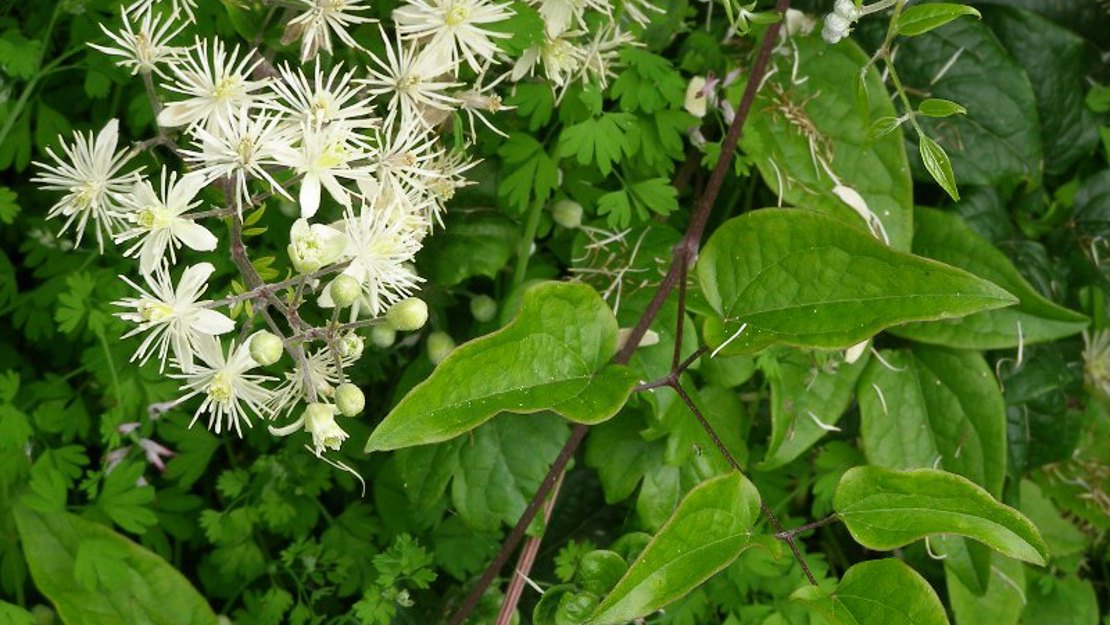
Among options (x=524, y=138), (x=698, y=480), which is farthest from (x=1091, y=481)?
(x=524, y=138)

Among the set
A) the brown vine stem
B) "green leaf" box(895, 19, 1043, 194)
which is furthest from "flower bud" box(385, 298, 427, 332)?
"green leaf" box(895, 19, 1043, 194)

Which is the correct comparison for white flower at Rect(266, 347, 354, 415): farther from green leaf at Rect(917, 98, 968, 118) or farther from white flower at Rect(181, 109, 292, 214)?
green leaf at Rect(917, 98, 968, 118)

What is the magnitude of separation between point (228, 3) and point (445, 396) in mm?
358

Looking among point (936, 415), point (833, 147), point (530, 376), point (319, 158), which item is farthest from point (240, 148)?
point (936, 415)

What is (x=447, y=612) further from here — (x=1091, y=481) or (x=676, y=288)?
(x=1091, y=481)

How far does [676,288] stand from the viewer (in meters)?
Answer: 1.09

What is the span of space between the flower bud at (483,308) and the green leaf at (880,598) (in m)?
0.40

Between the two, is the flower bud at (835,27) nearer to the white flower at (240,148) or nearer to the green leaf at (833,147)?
the green leaf at (833,147)

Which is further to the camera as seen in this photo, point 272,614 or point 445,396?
point 272,614

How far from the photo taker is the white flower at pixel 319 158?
2.63 feet

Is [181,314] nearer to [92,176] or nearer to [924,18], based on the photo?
[92,176]

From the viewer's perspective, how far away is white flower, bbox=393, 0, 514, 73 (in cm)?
89

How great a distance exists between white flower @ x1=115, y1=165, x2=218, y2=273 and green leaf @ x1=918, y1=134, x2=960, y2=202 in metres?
0.51

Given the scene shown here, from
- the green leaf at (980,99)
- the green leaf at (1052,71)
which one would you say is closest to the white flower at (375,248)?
the green leaf at (980,99)
